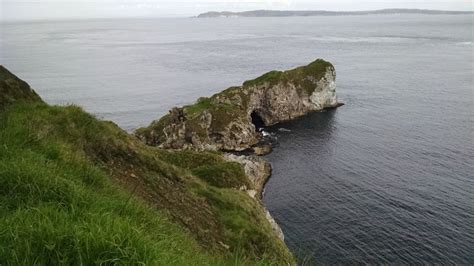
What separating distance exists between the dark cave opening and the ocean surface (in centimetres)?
621

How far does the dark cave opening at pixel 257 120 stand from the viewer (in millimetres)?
92062

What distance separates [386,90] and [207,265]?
114m

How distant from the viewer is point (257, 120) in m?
94.6

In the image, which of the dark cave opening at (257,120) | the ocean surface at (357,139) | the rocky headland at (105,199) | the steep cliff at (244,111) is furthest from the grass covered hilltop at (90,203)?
the dark cave opening at (257,120)

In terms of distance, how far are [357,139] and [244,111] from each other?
2343 centimetres

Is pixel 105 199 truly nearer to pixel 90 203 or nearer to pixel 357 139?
pixel 90 203

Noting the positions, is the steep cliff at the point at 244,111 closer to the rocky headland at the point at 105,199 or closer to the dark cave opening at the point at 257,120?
the dark cave opening at the point at 257,120

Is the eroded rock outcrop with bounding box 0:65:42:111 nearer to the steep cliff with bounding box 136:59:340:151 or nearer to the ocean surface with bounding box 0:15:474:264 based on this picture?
the ocean surface with bounding box 0:15:474:264

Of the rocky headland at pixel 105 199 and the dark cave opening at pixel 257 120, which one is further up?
the rocky headland at pixel 105 199

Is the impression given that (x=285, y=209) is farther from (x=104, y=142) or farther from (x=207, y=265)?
(x=207, y=265)

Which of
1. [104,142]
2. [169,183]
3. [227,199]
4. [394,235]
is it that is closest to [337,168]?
[394,235]

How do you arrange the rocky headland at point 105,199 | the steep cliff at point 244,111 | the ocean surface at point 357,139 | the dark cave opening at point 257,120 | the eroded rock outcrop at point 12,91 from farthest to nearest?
the dark cave opening at point 257,120, the steep cliff at point 244,111, the ocean surface at point 357,139, the eroded rock outcrop at point 12,91, the rocky headland at point 105,199

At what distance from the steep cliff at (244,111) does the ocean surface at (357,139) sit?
230 inches

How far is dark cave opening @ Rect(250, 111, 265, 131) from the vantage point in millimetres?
92062
